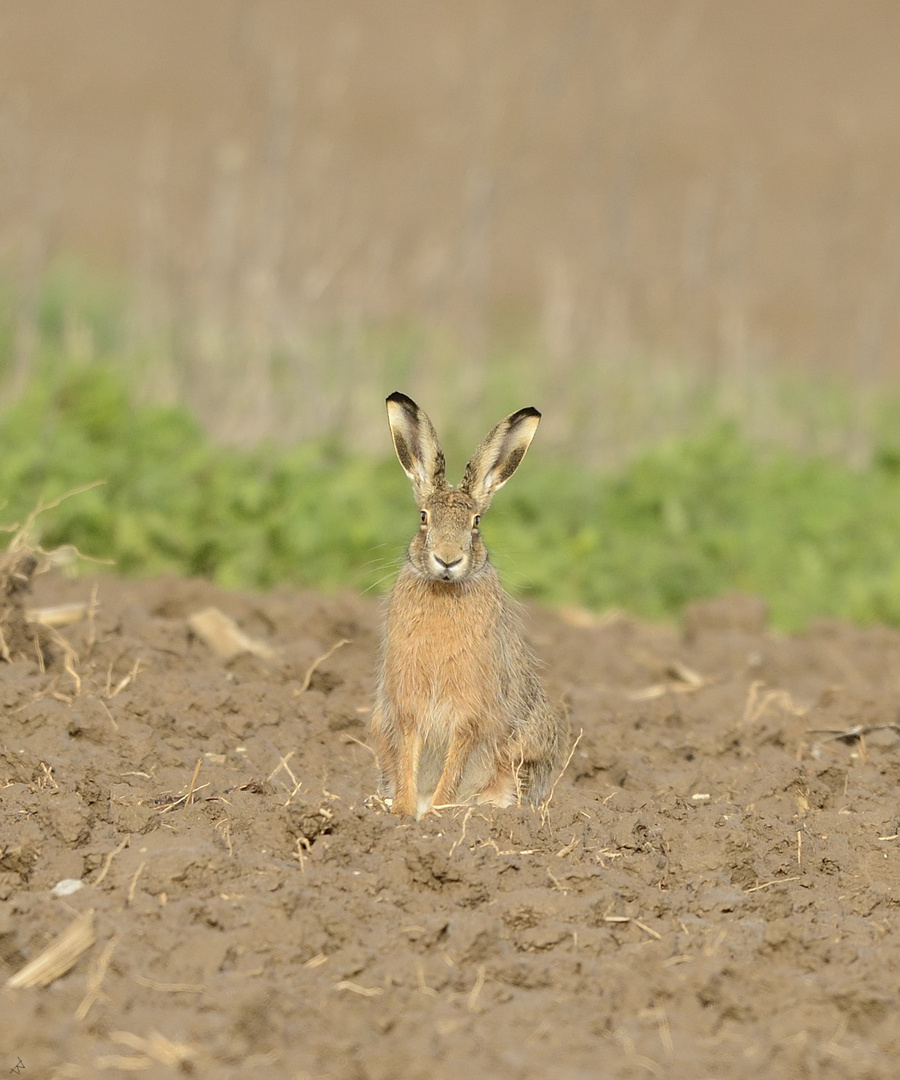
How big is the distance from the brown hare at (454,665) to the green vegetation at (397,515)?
88.7 inches

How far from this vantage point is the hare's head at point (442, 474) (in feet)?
18.5

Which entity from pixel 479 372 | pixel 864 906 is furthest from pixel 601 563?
pixel 864 906

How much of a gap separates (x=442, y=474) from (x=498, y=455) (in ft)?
0.75

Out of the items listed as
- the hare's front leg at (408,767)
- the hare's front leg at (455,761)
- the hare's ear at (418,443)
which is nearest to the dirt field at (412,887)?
the hare's front leg at (408,767)

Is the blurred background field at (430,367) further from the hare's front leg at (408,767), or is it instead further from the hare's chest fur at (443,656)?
the hare's front leg at (408,767)

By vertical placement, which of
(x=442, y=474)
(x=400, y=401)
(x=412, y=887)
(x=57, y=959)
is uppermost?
(x=400, y=401)

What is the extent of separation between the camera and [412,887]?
455cm

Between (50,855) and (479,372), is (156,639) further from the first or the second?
(479,372)

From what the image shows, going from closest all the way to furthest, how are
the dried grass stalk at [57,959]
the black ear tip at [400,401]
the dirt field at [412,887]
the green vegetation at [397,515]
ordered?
1. the dirt field at [412,887]
2. the dried grass stalk at [57,959]
3. the black ear tip at [400,401]
4. the green vegetation at [397,515]

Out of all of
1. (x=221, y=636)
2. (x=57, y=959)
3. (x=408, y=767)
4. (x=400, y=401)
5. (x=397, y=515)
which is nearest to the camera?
(x=57, y=959)

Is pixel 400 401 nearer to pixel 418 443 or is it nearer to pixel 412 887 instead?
pixel 418 443

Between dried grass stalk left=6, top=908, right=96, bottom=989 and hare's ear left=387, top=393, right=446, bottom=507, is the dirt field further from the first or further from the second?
hare's ear left=387, top=393, right=446, bottom=507

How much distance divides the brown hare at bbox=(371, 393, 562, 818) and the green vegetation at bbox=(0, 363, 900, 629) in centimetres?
225

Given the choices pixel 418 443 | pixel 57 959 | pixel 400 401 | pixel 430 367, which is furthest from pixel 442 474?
pixel 430 367
